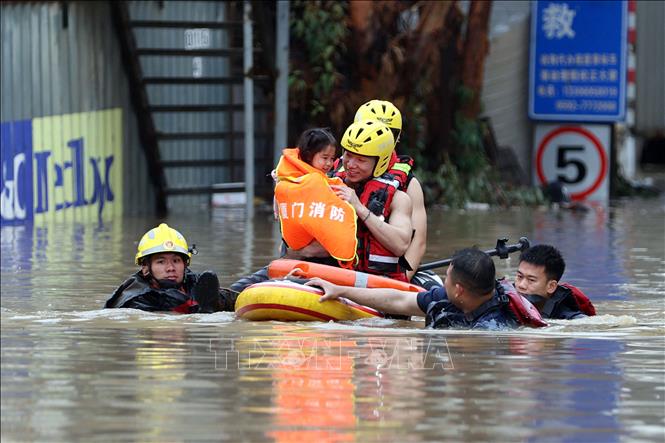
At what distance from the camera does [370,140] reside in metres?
11.6

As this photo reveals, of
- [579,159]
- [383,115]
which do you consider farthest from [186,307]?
[579,159]

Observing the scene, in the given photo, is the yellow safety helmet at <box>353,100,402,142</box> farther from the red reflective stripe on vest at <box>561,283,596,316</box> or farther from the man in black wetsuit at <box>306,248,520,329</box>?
the red reflective stripe on vest at <box>561,283,596,316</box>

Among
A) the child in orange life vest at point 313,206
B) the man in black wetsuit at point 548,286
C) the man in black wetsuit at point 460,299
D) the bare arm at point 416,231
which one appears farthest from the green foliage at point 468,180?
the man in black wetsuit at point 460,299

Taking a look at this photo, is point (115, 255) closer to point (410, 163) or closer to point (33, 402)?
point (410, 163)

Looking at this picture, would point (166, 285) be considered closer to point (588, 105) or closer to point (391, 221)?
point (391, 221)

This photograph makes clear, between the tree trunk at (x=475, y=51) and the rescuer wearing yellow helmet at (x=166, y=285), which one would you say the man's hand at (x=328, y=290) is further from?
the tree trunk at (x=475, y=51)

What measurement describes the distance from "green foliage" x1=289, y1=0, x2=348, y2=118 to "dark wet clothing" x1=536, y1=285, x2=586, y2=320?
12718 millimetres

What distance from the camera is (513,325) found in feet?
34.1

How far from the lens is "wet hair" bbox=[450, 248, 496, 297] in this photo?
999 centimetres

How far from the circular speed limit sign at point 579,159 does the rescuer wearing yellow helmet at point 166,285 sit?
15.5 m

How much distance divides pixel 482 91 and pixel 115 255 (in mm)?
11591

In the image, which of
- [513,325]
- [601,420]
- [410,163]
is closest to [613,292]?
[410,163]

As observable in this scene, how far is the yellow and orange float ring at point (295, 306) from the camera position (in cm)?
1105

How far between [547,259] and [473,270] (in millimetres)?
1026
